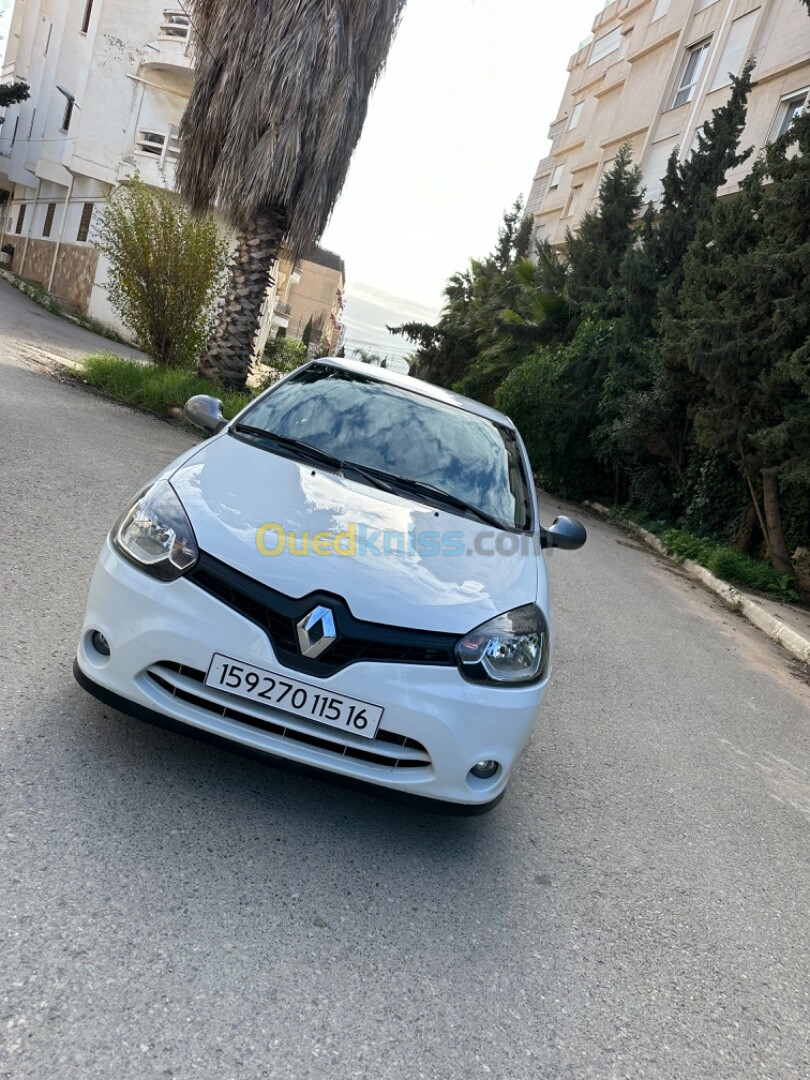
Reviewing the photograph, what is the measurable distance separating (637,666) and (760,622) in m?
4.55

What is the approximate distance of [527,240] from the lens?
3744cm

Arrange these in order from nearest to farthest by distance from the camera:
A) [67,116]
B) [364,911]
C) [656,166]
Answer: [364,911]
[656,166]
[67,116]

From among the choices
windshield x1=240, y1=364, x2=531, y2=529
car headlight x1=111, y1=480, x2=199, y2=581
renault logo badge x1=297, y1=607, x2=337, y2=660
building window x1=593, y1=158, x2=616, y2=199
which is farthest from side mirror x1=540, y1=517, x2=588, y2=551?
building window x1=593, y1=158, x2=616, y2=199

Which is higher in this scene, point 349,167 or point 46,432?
point 349,167

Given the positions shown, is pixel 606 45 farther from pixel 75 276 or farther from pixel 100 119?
pixel 75 276

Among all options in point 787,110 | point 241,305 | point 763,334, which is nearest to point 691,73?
point 787,110

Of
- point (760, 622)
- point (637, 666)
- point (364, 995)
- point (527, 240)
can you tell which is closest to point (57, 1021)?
point (364, 995)

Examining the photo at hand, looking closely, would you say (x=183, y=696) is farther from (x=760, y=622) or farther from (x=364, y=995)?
(x=760, y=622)

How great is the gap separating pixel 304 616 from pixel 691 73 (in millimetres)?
30102

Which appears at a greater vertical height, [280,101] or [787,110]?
[787,110]

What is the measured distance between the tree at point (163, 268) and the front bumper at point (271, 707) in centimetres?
1016

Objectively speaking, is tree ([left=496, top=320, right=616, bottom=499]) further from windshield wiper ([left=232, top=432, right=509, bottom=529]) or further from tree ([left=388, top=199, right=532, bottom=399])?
windshield wiper ([left=232, top=432, right=509, bottom=529])

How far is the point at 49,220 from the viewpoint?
34.1 metres

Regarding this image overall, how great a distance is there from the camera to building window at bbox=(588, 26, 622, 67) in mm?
33816
